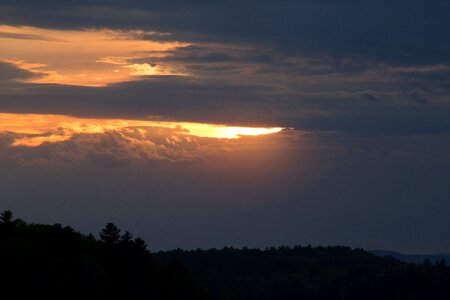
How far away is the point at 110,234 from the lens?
13662 cm

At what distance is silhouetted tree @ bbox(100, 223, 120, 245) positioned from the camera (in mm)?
135500

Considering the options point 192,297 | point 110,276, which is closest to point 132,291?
point 110,276

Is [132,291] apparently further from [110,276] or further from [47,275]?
[47,275]

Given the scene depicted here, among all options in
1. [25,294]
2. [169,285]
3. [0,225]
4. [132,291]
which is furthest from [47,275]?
[169,285]

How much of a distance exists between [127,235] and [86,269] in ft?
70.0

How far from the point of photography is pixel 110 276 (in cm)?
12562

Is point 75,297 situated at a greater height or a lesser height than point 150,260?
lesser

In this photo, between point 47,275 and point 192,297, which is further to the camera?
point 192,297

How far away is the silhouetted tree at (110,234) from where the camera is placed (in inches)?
5335

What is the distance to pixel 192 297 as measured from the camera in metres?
142

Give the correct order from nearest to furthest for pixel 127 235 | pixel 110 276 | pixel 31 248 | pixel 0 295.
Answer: pixel 0 295, pixel 31 248, pixel 110 276, pixel 127 235

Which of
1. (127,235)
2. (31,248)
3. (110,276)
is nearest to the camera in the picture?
(31,248)

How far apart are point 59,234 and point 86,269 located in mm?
5665

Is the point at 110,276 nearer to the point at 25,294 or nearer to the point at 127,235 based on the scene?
the point at 127,235
